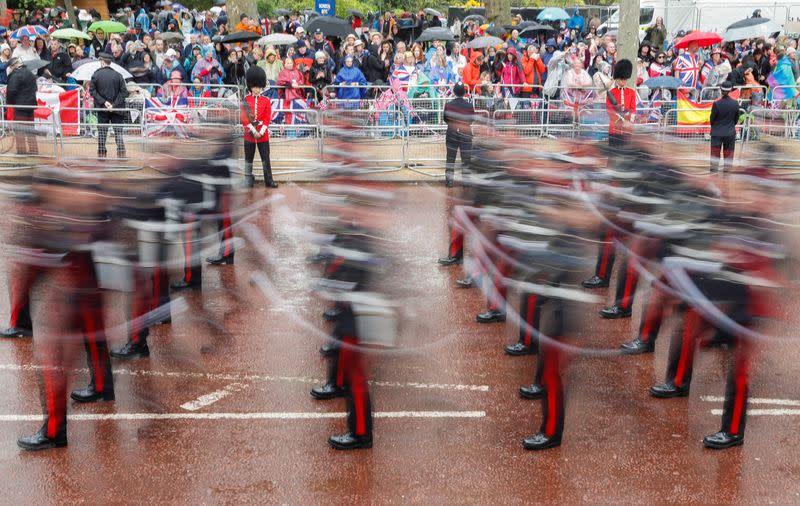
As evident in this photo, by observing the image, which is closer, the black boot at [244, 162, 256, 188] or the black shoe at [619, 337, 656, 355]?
the black shoe at [619, 337, 656, 355]

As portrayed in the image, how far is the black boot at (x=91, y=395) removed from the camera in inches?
274

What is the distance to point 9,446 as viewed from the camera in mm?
6277

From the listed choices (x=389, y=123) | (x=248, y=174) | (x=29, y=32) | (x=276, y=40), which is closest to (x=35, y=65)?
(x=276, y=40)

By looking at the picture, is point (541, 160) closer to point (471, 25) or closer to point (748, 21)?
point (748, 21)

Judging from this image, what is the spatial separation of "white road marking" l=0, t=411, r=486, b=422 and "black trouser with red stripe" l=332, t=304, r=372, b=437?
54 centimetres

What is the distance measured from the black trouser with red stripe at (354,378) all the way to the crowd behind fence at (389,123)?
8.00 meters

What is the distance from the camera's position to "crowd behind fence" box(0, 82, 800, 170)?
14.4 metres

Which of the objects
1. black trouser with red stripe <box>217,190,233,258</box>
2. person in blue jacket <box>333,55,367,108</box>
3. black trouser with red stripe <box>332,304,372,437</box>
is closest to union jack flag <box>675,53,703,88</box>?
person in blue jacket <box>333,55,367,108</box>

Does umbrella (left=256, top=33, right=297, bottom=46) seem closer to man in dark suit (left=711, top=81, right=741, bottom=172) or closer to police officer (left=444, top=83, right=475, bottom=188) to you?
police officer (left=444, top=83, right=475, bottom=188)

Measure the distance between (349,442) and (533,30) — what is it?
1952 centimetres

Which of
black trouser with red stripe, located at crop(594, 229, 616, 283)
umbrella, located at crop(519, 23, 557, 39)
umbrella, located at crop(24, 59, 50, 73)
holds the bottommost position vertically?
black trouser with red stripe, located at crop(594, 229, 616, 283)

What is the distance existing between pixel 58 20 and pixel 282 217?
2011cm

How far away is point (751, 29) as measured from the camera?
1981 centimetres

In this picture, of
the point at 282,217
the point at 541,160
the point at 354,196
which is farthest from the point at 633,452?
the point at 282,217
